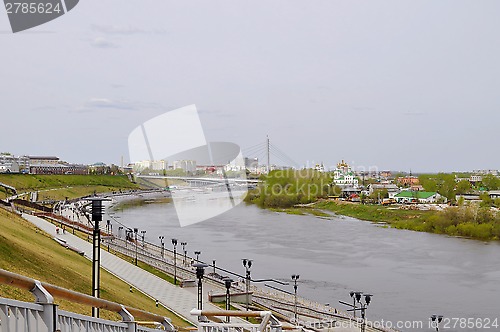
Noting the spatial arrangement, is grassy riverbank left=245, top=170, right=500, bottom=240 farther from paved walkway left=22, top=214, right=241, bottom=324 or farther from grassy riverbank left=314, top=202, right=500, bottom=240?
paved walkway left=22, top=214, right=241, bottom=324

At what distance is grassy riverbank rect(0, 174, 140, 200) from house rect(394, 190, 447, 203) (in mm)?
17906

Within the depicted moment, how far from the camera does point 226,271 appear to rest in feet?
35.1

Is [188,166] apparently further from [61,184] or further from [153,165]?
[61,184]

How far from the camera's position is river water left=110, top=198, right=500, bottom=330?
8.78 m

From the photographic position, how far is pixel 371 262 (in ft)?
41.2

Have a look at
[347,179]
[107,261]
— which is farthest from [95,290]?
[347,179]

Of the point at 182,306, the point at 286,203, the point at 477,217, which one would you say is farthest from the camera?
the point at 286,203

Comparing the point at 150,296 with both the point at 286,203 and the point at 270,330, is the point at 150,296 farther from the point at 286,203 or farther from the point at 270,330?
the point at 286,203

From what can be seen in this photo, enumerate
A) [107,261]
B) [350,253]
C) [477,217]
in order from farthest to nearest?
[477,217]
[350,253]
[107,261]

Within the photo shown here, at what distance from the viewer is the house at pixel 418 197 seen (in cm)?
3147

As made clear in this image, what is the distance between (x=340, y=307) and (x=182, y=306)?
2.65 meters

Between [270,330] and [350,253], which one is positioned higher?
[270,330]

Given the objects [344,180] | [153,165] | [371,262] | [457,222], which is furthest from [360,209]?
[153,165]

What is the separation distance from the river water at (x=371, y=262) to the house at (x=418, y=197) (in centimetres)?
1061
